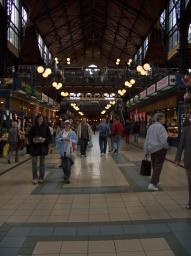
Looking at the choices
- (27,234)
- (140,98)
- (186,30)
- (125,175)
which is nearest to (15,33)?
(140,98)

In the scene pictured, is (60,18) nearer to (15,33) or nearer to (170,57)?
(15,33)

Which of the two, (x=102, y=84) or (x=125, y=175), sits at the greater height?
(x=102, y=84)

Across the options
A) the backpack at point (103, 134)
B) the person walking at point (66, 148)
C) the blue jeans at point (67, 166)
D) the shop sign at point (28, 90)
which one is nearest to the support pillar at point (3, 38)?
the shop sign at point (28, 90)

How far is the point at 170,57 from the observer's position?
1406 inches

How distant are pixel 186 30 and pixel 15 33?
15.5 metres

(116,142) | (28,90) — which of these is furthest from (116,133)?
(28,90)

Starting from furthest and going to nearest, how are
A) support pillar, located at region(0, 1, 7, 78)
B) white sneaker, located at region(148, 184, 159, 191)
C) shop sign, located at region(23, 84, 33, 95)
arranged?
shop sign, located at region(23, 84, 33, 95), support pillar, located at region(0, 1, 7, 78), white sneaker, located at region(148, 184, 159, 191)

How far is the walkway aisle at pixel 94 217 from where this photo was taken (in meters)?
5.68

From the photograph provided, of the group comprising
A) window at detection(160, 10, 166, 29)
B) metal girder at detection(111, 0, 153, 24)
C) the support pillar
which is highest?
metal girder at detection(111, 0, 153, 24)

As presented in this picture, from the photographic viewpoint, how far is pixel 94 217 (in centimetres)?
743

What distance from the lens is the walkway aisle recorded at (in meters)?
5.68

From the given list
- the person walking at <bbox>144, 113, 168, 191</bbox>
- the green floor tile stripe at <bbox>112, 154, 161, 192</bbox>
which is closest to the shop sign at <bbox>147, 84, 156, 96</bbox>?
the green floor tile stripe at <bbox>112, 154, 161, 192</bbox>

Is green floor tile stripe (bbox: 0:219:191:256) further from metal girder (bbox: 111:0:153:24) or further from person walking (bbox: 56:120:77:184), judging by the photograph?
metal girder (bbox: 111:0:153:24)

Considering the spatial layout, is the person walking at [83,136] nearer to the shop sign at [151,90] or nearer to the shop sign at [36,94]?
the shop sign at [151,90]
